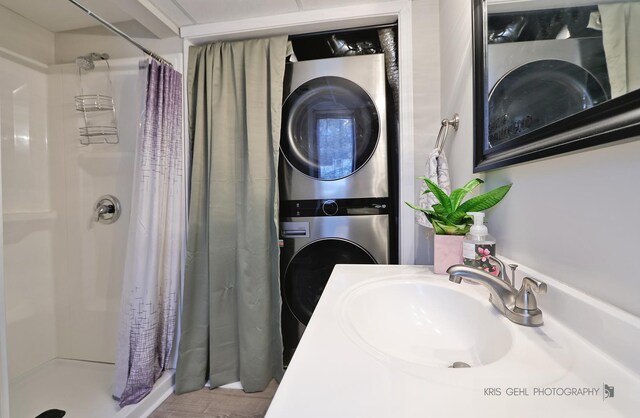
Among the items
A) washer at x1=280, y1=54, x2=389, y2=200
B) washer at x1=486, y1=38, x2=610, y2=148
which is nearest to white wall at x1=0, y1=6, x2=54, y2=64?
washer at x1=280, y1=54, x2=389, y2=200

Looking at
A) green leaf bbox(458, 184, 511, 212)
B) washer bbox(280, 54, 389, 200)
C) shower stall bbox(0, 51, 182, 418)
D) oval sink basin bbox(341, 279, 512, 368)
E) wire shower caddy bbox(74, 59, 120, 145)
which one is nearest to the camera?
oval sink basin bbox(341, 279, 512, 368)

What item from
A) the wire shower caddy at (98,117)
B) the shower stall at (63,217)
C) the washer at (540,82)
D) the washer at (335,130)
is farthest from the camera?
the wire shower caddy at (98,117)

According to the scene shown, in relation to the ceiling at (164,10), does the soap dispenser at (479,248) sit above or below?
below

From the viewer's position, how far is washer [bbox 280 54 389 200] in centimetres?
131

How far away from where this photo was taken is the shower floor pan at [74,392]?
1.20 m

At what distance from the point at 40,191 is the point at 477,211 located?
2.48 metres

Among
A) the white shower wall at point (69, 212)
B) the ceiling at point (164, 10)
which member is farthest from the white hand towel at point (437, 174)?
the white shower wall at point (69, 212)

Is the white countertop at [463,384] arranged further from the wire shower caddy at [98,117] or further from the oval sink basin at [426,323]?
the wire shower caddy at [98,117]

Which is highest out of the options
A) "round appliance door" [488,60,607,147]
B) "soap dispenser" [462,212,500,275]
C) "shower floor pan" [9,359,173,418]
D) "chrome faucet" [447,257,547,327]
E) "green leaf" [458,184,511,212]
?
"round appliance door" [488,60,607,147]

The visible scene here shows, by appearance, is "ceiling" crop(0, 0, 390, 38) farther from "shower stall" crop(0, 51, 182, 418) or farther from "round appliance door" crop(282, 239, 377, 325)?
"round appliance door" crop(282, 239, 377, 325)

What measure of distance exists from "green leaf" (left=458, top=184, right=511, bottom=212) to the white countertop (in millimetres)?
330

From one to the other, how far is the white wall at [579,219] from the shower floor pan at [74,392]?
1832mm

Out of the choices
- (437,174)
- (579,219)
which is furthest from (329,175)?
(579,219)

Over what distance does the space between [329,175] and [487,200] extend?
839mm
